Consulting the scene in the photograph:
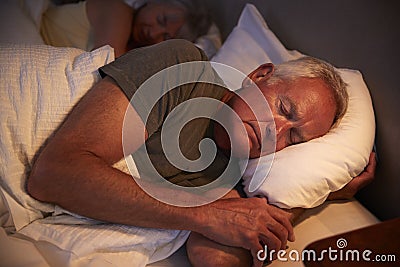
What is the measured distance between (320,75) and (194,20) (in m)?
0.83

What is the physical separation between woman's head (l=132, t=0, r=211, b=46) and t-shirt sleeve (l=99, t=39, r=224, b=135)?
775mm

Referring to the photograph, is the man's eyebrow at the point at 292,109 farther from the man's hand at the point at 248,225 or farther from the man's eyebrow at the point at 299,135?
the man's hand at the point at 248,225

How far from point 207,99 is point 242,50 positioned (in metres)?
0.41

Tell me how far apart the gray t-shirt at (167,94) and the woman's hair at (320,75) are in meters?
0.14

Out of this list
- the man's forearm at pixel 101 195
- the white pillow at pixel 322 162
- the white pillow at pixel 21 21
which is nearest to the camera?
the man's forearm at pixel 101 195

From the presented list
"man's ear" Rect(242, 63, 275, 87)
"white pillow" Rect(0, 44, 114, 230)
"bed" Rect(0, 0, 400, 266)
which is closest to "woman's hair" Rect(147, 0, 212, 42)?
"bed" Rect(0, 0, 400, 266)

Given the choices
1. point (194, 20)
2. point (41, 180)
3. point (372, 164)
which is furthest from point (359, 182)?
point (194, 20)

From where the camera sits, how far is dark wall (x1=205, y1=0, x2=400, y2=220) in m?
1.06

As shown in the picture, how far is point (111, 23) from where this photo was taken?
1.71 m

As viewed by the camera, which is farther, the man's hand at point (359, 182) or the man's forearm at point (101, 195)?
the man's hand at point (359, 182)

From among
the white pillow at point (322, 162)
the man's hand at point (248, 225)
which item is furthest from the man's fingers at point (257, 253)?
the white pillow at point (322, 162)

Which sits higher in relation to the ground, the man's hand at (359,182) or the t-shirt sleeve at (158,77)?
the t-shirt sleeve at (158,77)

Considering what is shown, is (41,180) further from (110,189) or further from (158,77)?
(158,77)

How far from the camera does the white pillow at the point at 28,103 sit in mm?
913
